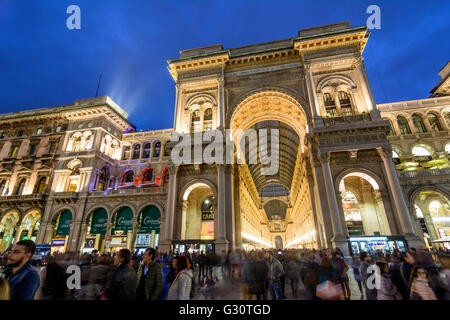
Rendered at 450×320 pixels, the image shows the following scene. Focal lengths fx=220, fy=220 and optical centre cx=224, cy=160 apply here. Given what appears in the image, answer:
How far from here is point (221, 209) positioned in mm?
20250

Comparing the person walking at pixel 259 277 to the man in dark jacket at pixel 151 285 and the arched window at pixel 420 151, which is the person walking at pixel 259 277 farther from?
the arched window at pixel 420 151

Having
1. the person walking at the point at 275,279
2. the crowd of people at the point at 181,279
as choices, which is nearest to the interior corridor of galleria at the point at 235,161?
the person walking at the point at 275,279

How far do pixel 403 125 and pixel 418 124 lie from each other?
1.69 m

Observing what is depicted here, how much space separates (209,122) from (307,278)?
2170cm

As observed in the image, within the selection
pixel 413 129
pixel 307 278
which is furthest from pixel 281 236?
pixel 307 278

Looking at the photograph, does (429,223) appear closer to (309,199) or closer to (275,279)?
(309,199)

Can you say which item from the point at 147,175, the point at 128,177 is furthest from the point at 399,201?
the point at 128,177

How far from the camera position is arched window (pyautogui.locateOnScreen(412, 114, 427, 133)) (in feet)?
88.1

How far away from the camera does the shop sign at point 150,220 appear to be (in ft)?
82.6

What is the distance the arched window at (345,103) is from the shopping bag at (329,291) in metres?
21.6

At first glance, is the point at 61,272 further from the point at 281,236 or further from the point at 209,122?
the point at 281,236

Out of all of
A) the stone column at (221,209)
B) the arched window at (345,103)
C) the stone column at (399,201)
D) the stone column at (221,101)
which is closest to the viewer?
the stone column at (399,201)

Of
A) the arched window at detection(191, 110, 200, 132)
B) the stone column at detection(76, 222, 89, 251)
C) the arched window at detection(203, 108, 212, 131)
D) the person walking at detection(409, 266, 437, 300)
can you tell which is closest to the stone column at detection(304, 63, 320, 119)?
the arched window at detection(203, 108, 212, 131)

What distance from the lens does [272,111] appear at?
1070 inches
